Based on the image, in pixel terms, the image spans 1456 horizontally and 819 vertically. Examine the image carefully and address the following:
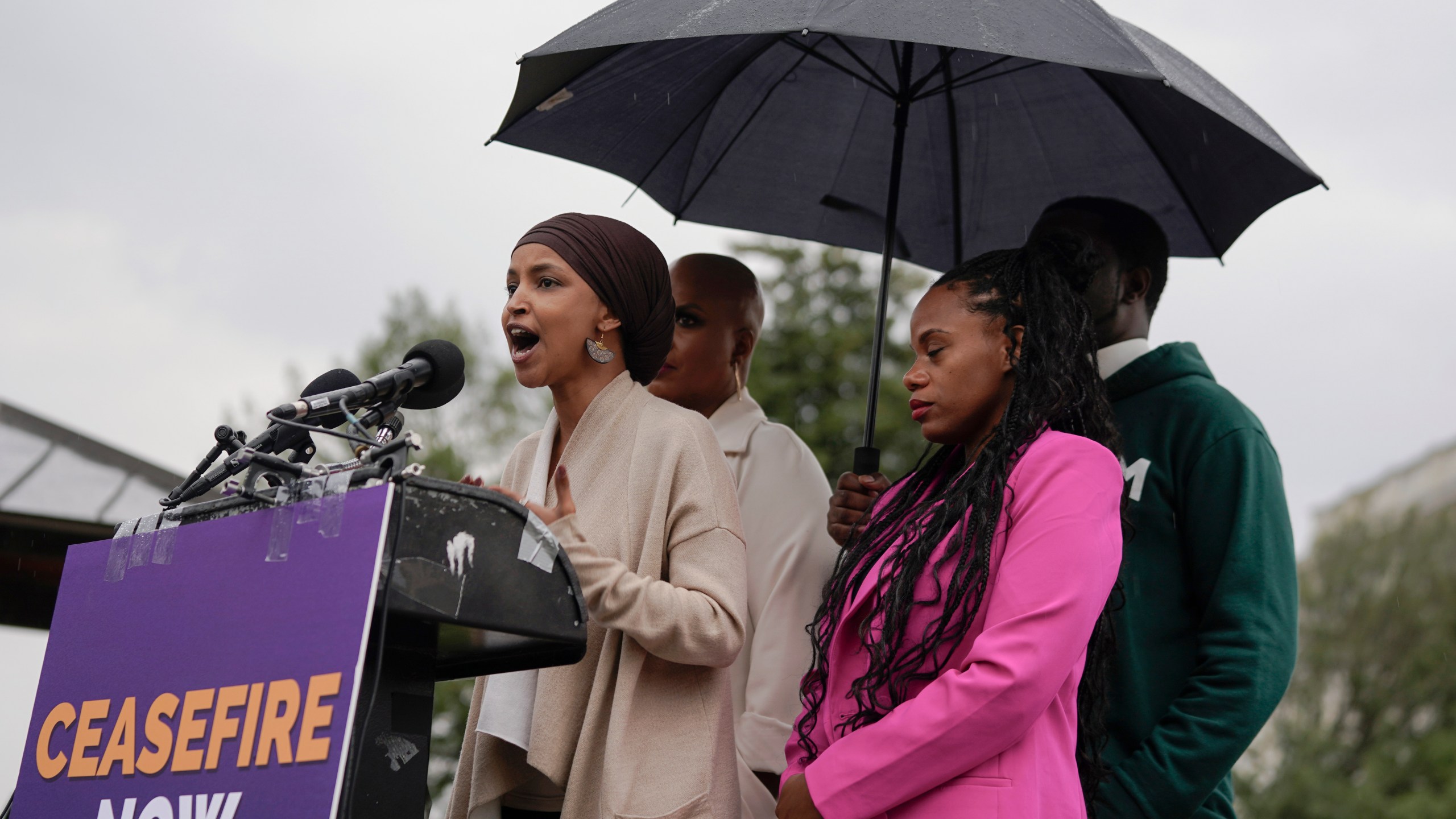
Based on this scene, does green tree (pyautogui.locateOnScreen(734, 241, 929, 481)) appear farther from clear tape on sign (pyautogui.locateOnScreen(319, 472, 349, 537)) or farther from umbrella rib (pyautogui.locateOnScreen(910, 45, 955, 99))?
clear tape on sign (pyautogui.locateOnScreen(319, 472, 349, 537))

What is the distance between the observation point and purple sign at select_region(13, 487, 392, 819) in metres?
1.95

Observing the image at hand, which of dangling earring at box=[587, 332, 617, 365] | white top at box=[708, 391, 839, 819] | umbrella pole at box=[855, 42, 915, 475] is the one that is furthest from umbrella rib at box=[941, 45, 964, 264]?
dangling earring at box=[587, 332, 617, 365]

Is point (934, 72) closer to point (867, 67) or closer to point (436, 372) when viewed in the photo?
point (867, 67)

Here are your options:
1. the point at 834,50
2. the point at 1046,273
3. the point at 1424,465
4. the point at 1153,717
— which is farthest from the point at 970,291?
the point at 1424,465

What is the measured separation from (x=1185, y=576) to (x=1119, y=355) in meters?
0.65

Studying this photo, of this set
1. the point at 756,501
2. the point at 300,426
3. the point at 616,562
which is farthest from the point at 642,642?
the point at 756,501

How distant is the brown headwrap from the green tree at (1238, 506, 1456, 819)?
24860mm

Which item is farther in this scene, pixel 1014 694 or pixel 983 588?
pixel 983 588

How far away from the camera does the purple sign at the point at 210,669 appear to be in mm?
1945

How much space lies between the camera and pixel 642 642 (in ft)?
8.76

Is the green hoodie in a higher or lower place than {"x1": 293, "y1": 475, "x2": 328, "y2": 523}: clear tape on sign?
higher

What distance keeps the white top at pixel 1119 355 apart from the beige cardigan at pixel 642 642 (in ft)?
3.95

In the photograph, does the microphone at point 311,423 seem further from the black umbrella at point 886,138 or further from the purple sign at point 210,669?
the black umbrella at point 886,138

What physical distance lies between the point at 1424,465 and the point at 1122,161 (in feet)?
130
